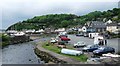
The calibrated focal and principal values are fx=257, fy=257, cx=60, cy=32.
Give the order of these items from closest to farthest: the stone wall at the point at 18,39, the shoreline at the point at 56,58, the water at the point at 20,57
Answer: the shoreline at the point at 56,58, the water at the point at 20,57, the stone wall at the point at 18,39


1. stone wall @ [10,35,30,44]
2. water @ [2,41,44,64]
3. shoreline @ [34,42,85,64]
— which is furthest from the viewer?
stone wall @ [10,35,30,44]

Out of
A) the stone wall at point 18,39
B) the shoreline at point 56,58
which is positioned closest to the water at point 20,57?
the shoreline at point 56,58

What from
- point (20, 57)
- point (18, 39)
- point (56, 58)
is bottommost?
point (20, 57)

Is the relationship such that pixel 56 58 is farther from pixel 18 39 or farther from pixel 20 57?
pixel 18 39

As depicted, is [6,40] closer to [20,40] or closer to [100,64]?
[20,40]

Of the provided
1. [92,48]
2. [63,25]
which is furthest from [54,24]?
[92,48]

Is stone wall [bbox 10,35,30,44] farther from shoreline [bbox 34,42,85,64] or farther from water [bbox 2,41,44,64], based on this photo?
shoreline [bbox 34,42,85,64]

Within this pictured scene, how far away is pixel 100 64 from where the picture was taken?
1121 centimetres

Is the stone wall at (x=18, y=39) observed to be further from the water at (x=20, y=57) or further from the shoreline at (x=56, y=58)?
the shoreline at (x=56, y=58)

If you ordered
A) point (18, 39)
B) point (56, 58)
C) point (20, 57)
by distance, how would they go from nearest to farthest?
point (56, 58)
point (20, 57)
point (18, 39)

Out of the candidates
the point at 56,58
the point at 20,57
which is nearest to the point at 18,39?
the point at 20,57

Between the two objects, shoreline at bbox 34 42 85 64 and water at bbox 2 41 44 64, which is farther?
water at bbox 2 41 44 64

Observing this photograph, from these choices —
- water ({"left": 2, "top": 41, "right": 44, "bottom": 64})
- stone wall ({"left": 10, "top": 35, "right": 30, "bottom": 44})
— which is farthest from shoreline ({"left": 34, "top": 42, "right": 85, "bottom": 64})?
stone wall ({"left": 10, "top": 35, "right": 30, "bottom": 44})

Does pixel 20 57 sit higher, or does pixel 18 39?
pixel 18 39
